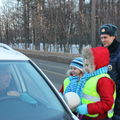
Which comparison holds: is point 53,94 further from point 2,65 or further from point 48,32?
point 48,32

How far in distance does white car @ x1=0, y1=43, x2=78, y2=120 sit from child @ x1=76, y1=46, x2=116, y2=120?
38 centimetres

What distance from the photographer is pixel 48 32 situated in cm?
3347

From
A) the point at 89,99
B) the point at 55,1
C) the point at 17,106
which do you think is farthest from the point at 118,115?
the point at 55,1

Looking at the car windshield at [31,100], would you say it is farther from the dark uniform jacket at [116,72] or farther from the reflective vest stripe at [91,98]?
the dark uniform jacket at [116,72]

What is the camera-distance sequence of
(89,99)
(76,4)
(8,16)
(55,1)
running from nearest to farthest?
(89,99) → (76,4) → (55,1) → (8,16)

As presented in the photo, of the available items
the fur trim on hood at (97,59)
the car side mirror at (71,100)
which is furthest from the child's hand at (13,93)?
the fur trim on hood at (97,59)

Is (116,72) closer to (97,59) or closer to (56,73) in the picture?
→ (97,59)

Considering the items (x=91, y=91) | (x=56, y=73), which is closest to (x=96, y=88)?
(x=91, y=91)

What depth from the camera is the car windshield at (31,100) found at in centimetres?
178

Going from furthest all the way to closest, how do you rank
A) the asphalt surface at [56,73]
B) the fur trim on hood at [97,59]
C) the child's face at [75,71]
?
the asphalt surface at [56,73] → the child's face at [75,71] → the fur trim on hood at [97,59]

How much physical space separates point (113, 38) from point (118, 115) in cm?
97

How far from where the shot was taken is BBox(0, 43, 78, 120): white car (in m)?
1.78

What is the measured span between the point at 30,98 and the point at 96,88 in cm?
72

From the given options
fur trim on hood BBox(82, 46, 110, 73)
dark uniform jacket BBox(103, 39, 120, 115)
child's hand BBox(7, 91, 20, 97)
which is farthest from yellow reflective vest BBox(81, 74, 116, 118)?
child's hand BBox(7, 91, 20, 97)
